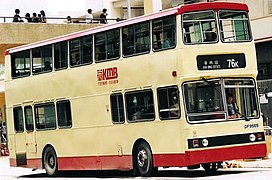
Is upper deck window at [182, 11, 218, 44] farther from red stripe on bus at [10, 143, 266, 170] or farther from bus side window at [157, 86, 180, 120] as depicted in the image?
red stripe on bus at [10, 143, 266, 170]

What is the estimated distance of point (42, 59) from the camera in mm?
27781

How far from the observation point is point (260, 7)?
121ft

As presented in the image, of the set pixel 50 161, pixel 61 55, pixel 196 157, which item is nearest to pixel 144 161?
pixel 196 157

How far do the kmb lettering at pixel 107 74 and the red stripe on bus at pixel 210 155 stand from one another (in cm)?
305

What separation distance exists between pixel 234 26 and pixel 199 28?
1.15 metres

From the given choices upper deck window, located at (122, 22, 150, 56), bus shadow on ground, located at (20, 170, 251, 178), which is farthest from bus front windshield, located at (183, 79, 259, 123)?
upper deck window, located at (122, 22, 150, 56)

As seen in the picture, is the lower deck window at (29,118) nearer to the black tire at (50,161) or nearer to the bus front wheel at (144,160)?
the black tire at (50,161)

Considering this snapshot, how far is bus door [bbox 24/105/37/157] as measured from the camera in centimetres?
2853

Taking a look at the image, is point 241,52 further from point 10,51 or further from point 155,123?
point 10,51

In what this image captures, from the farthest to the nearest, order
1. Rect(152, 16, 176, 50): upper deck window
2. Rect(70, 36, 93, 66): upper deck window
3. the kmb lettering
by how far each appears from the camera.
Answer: Rect(70, 36, 93, 66): upper deck window < the kmb lettering < Rect(152, 16, 176, 50): upper deck window

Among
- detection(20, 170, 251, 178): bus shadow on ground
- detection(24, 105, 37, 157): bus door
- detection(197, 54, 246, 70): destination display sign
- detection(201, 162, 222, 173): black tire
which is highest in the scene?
detection(197, 54, 246, 70): destination display sign

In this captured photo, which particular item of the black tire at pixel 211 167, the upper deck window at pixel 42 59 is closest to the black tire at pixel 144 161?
the black tire at pixel 211 167

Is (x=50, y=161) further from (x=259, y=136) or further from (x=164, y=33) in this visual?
(x=259, y=136)

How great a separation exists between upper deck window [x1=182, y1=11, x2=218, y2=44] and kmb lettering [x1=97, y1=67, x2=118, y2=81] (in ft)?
10.5
